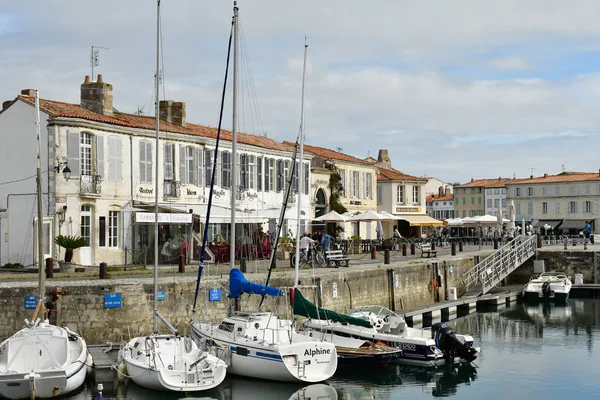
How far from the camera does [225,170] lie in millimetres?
42031

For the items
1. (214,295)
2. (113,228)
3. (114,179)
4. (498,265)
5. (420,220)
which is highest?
(114,179)

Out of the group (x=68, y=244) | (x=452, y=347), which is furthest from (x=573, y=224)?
(x=68, y=244)

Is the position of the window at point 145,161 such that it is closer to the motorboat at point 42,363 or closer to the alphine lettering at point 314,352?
the motorboat at point 42,363

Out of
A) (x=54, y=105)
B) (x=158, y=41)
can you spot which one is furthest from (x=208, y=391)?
(x=54, y=105)

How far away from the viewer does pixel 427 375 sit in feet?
87.5

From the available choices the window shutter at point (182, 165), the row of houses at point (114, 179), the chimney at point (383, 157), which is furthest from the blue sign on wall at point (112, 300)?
the chimney at point (383, 157)

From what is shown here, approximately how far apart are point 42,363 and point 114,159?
14.9 m

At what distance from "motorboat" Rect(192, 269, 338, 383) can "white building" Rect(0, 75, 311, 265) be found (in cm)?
1013

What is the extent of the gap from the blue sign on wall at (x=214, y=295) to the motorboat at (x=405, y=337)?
3.05 meters

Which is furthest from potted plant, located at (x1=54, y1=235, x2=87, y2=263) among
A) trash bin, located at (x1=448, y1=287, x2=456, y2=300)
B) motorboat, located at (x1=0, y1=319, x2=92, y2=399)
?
trash bin, located at (x1=448, y1=287, x2=456, y2=300)

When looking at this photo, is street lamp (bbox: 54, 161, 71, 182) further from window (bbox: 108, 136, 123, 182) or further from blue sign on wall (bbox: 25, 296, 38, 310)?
blue sign on wall (bbox: 25, 296, 38, 310)

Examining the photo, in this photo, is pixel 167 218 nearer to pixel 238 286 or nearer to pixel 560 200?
pixel 238 286

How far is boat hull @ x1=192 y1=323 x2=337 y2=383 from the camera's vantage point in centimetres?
2356

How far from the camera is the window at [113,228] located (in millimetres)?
35562
